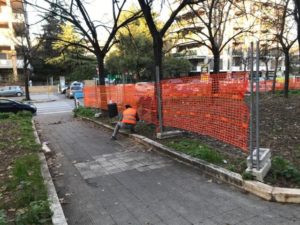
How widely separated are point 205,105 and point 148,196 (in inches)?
108

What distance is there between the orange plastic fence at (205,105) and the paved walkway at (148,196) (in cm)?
105

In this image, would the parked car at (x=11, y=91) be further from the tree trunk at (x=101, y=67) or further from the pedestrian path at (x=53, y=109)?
the tree trunk at (x=101, y=67)

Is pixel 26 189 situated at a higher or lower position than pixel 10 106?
lower

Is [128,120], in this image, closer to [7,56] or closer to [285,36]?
[285,36]

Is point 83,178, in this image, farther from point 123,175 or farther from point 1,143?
point 1,143

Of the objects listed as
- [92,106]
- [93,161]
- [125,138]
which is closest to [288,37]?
[92,106]

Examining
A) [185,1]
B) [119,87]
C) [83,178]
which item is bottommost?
[83,178]

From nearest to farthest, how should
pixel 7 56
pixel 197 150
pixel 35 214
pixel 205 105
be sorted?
pixel 35 214 < pixel 197 150 < pixel 205 105 < pixel 7 56

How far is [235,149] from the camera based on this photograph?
21.8ft

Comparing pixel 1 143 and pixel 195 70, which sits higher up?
pixel 195 70

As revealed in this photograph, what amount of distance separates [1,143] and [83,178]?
445 cm

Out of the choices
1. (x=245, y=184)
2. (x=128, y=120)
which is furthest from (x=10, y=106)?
(x=245, y=184)

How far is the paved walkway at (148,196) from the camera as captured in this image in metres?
3.88

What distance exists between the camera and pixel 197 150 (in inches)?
251
